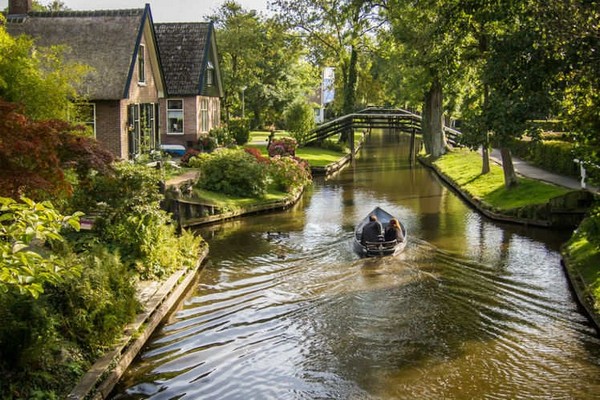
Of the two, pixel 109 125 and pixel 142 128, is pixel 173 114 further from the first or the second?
pixel 109 125

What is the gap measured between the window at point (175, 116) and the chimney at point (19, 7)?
1108cm

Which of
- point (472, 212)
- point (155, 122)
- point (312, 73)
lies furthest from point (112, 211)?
point (312, 73)

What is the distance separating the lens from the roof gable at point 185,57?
42938 mm

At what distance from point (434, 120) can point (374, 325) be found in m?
35.6

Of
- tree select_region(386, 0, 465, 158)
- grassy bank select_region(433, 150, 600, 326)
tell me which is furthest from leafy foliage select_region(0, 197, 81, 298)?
tree select_region(386, 0, 465, 158)

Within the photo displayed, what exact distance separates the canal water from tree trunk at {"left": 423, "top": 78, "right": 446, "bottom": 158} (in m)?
23.5

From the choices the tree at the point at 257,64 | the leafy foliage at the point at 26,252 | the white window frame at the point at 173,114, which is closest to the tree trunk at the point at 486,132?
the leafy foliage at the point at 26,252

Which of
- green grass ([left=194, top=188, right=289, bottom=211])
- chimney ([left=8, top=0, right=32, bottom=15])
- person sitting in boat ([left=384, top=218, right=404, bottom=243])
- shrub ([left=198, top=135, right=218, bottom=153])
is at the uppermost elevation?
chimney ([left=8, top=0, right=32, bottom=15])

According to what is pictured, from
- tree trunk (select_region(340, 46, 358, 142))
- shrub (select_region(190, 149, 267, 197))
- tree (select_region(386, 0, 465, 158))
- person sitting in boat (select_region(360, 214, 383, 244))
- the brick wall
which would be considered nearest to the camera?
person sitting in boat (select_region(360, 214, 383, 244))

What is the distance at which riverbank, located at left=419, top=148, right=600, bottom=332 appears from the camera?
16406mm

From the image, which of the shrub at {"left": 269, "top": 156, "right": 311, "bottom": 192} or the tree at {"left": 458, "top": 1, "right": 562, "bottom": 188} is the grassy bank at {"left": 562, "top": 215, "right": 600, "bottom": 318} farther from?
the shrub at {"left": 269, "top": 156, "right": 311, "bottom": 192}

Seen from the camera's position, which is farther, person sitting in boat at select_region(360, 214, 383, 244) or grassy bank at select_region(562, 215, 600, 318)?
person sitting in boat at select_region(360, 214, 383, 244)

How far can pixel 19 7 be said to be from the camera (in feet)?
111

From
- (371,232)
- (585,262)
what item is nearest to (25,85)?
(371,232)
